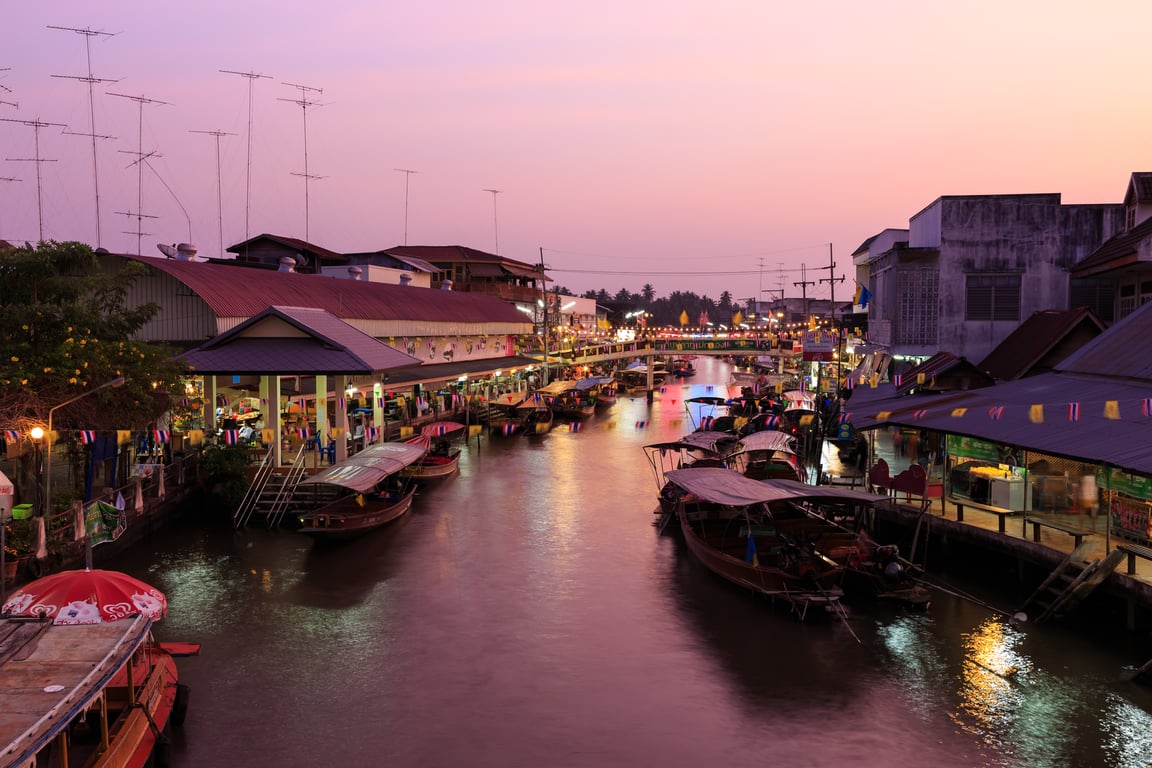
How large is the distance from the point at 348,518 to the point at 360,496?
1772mm

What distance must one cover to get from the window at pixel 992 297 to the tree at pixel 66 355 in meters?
34.7

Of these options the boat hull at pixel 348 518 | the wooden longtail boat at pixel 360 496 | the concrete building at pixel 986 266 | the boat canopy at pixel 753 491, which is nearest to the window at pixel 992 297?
the concrete building at pixel 986 266

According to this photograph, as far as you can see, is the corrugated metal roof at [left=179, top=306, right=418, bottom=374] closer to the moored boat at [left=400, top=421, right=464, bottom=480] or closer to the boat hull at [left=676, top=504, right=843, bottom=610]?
the moored boat at [left=400, top=421, right=464, bottom=480]

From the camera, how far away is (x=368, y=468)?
31234 millimetres

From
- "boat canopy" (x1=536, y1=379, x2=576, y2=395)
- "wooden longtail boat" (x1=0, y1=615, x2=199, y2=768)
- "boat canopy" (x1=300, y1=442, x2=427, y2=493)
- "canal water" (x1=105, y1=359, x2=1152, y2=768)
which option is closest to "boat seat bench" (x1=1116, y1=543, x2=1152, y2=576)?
"canal water" (x1=105, y1=359, x2=1152, y2=768)

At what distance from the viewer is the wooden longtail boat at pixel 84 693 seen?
981 cm

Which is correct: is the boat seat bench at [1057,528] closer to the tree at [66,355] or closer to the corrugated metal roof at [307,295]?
the tree at [66,355]

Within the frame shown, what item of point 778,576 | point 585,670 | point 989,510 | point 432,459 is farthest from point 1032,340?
point 585,670

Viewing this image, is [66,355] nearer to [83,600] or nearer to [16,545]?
[16,545]

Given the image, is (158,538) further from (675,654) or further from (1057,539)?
(1057,539)

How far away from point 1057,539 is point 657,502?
17.2 metres

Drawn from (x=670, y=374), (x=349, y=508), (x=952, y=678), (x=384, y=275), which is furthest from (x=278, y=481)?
(x=670, y=374)

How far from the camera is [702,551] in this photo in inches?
1026

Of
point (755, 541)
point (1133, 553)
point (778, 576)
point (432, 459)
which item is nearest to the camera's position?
point (1133, 553)
